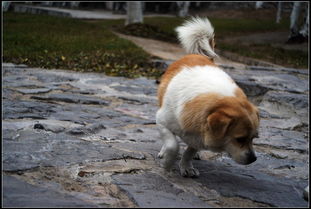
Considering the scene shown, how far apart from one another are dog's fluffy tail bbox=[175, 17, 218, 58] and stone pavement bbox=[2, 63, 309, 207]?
1029 millimetres

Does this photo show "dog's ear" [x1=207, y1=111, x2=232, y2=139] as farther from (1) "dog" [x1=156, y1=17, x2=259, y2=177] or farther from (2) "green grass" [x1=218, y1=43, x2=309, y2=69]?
(2) "green grass" [x1=218, y1=43, x2=309, y2=69]

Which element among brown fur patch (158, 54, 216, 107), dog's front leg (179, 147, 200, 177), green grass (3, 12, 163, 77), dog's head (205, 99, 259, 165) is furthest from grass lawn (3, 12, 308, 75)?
dog's head (205, 99, 259, 165)

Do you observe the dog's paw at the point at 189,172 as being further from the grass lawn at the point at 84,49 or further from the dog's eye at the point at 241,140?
the grass lawn at the point at 84,49

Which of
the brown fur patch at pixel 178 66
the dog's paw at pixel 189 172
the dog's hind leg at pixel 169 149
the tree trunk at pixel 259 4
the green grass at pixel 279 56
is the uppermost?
the tree trunk at pixel 259 4

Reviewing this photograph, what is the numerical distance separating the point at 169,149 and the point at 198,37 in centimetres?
183

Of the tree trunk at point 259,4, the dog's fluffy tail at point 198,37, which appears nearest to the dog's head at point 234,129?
the dog's fluffy tail at point 198,37

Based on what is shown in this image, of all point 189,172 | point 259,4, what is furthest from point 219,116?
point 259,4

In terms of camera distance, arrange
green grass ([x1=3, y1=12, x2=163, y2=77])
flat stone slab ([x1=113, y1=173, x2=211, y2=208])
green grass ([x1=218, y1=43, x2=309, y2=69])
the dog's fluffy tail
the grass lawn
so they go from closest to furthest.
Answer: flat stone slab ([x1=113, y1=173, x2=211, y2=208]) → the dog's fluffy tail → green grass ([x1=3, y1=12, x2=163, y2=77]) → the grass lawn → green grass ([x1=218, y1=43, x2=309, y2=69])

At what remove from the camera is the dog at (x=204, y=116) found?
10.9ft

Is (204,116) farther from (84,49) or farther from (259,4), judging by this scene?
(259,4)

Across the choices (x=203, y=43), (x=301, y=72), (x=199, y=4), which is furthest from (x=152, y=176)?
(x=199, y=4)

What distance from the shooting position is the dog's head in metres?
3.28

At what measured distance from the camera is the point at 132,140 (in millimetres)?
4727

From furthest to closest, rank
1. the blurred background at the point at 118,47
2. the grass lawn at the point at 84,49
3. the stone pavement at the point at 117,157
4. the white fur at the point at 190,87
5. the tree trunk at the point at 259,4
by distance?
the tree trunk at the point at 259,4, the blurred background at the point at 118,47, the grass lawn at the point at 84,49, the white fur at the point at 190,87, the stone pavement at the point at 117,157
